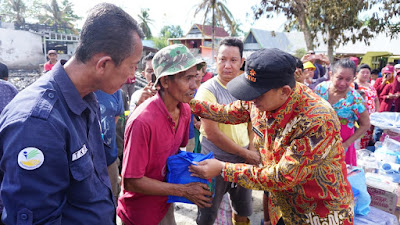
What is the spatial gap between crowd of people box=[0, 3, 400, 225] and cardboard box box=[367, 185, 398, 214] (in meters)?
1.50

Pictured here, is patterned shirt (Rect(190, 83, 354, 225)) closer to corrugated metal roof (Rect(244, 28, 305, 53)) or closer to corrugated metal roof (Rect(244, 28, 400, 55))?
corrugated metal roof (Rect(244, 28, 400, 55))

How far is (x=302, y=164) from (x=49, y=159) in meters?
1.36

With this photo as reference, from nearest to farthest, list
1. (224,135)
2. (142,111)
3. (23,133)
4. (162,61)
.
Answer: (23,133)
(142,111)
(162,61)
(224,135)

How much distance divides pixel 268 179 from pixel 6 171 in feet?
4.64

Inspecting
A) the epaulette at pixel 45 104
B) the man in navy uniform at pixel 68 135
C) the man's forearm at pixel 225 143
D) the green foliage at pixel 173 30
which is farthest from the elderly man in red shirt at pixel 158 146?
the green foliage at pixel 173 30

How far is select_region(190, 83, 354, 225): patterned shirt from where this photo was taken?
1625 mm

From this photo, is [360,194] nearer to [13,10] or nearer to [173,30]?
[13,10]

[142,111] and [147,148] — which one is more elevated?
[142,111]

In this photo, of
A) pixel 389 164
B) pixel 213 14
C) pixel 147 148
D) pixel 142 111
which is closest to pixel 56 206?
pixel 147 148

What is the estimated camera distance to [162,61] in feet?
6.59

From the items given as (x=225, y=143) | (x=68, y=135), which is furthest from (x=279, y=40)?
(x=68, y=135)

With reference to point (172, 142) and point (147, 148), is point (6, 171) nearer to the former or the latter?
point (147, 148)

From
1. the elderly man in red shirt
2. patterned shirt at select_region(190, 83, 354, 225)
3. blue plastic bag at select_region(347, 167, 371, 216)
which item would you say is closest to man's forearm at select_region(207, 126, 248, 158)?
the elderly man in red shirt

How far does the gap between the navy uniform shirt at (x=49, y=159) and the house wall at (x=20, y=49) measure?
2510 cm
